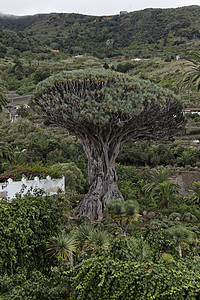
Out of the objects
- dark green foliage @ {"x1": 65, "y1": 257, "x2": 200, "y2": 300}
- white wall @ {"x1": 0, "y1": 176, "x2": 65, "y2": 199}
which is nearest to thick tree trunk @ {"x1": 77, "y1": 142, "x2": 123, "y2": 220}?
white wall @ {"x1": 0, "y1": 176, "x2": 65, "y2": 199}

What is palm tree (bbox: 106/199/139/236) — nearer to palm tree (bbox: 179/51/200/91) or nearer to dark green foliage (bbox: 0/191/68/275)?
dark green foliage (bbox: 0/191/68/275)

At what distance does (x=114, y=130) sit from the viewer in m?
14.6

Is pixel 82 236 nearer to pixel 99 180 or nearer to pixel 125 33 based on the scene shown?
pixel 99 180

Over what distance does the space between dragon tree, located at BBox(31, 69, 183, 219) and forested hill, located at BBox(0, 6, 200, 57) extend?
67.5 metres

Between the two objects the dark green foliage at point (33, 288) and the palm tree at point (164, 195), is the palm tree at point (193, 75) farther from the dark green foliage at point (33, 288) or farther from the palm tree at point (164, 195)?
the dark green foliage at point (33, 288)

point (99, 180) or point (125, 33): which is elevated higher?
point (125, 33)

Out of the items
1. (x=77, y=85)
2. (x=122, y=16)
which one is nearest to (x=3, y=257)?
(x=77, y=85)

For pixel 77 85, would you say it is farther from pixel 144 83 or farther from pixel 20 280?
pixel 20 280

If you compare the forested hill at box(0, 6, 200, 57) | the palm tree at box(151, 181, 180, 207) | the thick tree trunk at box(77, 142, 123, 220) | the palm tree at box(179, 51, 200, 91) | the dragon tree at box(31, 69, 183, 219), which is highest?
the forested hill at box(0, 6, 200, 57)

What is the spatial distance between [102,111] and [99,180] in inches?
159

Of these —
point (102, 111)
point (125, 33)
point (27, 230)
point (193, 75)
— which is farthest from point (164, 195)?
point (125, 33)

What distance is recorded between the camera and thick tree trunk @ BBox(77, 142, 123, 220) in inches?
572

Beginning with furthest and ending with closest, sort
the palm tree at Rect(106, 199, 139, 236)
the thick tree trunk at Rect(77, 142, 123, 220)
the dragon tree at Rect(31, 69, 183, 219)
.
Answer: the thick tree trunk at Rect(77, 142, 123, 220) < the dragon tree at Rect(31, 69, 183, 219) < the palm tree at Rect(106, 199, 139, 236)

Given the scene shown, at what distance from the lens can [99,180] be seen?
15.0 meters
